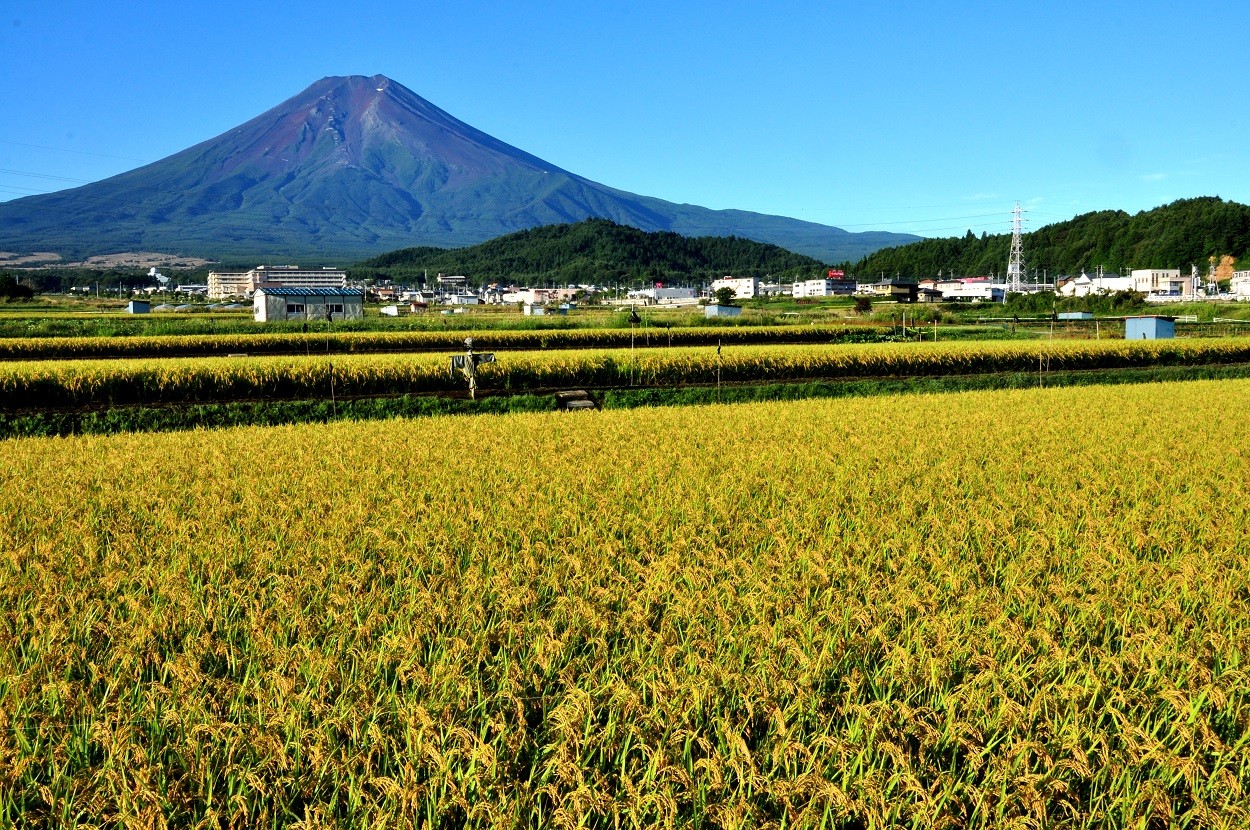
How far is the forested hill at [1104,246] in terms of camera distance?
424 feet

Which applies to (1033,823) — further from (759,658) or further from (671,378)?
(671,378)

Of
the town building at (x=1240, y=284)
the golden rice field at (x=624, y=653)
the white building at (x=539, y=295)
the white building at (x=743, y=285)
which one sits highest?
the white building at (x=743, y=285)

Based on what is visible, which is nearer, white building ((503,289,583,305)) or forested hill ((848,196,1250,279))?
forested hill ((848,196,1250,279))

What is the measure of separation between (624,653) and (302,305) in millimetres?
58361

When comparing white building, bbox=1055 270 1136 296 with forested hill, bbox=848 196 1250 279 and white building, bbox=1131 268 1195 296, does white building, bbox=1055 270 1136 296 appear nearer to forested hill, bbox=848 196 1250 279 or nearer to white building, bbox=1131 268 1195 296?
white building, bbox=1131 268 1195 296

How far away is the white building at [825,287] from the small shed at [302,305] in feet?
346

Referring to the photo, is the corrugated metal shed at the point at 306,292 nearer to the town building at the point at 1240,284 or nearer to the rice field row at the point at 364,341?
the rice field row at the point at 364,341

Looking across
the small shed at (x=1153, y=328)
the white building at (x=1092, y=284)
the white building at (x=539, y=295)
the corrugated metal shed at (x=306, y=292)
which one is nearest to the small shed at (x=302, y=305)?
the corrugated metal shed at (x=306, y=292)

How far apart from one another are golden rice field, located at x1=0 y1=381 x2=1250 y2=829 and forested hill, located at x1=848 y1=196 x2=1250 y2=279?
143852mm

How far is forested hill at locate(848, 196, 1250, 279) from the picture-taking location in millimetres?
129125

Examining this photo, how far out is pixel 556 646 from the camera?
3.74 metres

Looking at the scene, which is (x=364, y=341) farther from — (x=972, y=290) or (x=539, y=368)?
(x=972, y=290)

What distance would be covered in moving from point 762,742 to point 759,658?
61cm

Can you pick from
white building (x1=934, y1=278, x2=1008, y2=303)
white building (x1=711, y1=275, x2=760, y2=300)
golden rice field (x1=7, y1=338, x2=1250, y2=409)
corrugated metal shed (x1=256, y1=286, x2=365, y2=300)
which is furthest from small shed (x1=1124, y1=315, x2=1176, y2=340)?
white building (x1=711, y1=275, x2=760, y2=300)
